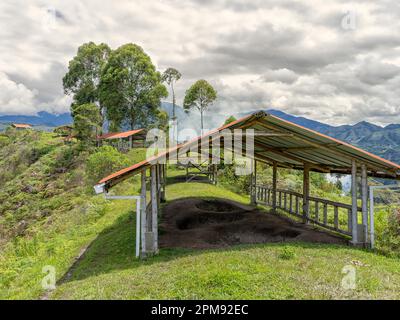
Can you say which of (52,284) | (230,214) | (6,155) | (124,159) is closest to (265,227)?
(230,214)

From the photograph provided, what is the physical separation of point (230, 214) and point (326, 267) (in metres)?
7.66

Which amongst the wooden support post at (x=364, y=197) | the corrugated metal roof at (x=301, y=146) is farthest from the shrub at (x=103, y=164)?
the wooden support post at (x=364, y=197)

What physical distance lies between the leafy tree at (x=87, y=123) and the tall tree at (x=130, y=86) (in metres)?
4.23

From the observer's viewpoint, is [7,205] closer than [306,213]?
No

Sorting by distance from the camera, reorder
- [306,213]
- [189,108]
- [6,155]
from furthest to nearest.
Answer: [189,108], [6,155], [306,213]

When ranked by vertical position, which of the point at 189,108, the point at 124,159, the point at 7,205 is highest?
the point at 189,108

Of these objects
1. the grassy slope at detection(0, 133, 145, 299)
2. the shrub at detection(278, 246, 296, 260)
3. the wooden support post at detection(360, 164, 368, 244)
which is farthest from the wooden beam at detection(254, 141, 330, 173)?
the grassy slope at detection(0, 133, 145, 299)

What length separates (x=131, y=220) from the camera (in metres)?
15.1

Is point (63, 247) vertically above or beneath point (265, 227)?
beneath

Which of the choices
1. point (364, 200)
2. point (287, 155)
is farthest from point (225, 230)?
point (364, 200)

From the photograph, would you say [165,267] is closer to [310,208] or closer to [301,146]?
[301,146]

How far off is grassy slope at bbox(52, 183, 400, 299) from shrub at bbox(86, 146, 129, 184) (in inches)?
558

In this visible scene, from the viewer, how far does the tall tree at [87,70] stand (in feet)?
160
